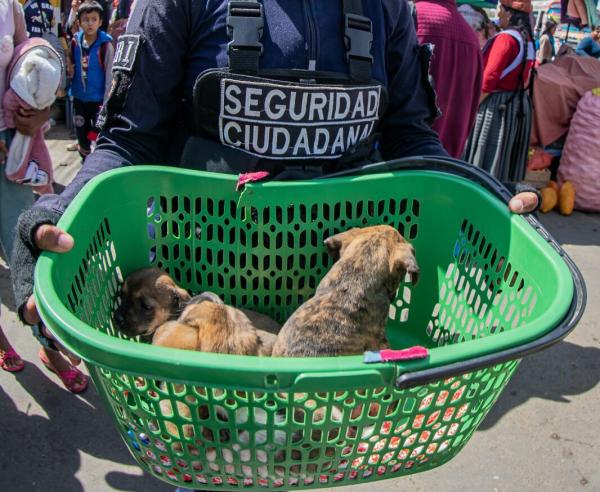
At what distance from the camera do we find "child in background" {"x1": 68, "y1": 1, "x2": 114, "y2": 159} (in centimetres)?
622

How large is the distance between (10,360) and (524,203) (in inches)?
117

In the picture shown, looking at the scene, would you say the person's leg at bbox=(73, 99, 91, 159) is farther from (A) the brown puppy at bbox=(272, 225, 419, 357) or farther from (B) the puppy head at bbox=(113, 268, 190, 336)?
(A) the brown puppy at bbox=(272, 225, 419, 357)

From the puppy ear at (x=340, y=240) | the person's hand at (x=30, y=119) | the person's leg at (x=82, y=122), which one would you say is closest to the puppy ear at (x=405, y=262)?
the puppy ear at (x=340, y=240)

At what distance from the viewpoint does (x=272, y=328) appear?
2172mm

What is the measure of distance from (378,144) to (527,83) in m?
3.68

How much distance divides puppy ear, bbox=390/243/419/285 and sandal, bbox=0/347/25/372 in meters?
2.53

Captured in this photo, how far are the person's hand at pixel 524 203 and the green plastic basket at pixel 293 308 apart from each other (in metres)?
0.03

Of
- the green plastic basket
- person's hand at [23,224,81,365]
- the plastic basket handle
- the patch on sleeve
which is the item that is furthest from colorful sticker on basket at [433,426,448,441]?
the patch on sleeve

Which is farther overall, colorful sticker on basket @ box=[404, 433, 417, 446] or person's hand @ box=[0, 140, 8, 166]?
person's hand @ box=[0, 140, 8, 166]

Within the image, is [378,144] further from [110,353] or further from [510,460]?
[510,460]

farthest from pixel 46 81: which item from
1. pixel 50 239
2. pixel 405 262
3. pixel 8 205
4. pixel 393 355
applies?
pixel 393 355

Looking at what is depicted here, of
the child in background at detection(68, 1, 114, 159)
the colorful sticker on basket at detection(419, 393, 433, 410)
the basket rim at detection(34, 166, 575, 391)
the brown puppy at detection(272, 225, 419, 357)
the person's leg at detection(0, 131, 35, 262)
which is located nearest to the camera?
the basket rim at detection(34, 166, 575, 391)

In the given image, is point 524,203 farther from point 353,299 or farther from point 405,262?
point 353,299

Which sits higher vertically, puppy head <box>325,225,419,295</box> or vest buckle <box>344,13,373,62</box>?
vest buckle <box>344,13,373,62</box>
